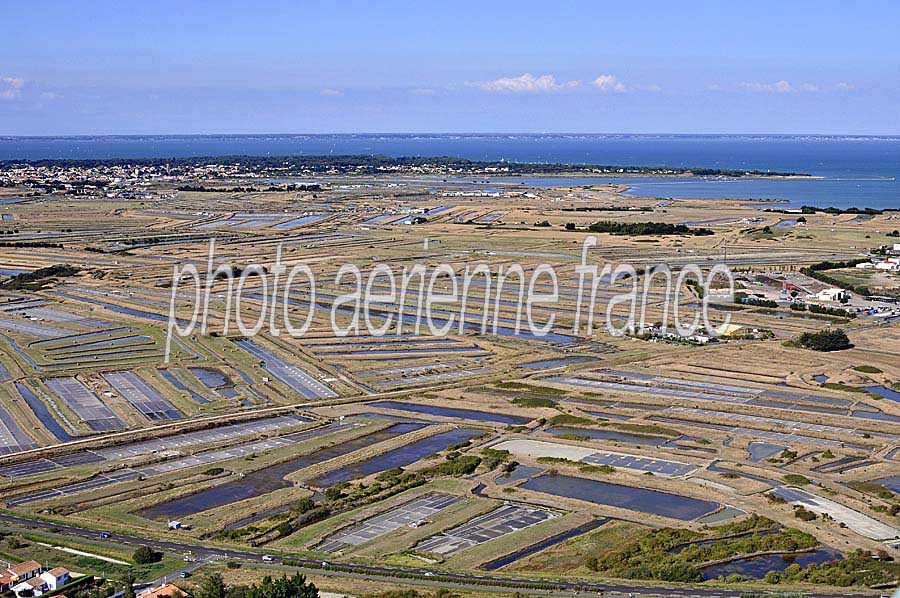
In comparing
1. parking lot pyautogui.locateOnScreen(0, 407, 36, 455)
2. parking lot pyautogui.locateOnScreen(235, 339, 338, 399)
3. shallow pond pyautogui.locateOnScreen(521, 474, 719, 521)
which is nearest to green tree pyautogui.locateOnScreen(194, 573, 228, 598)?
shallow pond pyautogui.locateOnScreen(521, 474, 719, 521)

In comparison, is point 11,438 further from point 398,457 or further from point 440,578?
point 440,578

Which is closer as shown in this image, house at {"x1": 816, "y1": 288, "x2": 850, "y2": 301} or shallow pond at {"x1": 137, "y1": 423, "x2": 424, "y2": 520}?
shallow pond at {"x1": 137, "y1": 423, "x2": 424, "y2": 520}

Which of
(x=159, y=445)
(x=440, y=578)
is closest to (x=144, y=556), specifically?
(x=440, y=578)

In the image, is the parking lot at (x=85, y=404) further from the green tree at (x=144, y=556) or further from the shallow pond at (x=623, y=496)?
the shallow pond at (x=623, y=496)

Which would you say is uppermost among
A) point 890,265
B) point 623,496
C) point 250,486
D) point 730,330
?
point 890,265

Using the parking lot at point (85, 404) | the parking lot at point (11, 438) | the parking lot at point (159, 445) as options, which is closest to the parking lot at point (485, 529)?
the parking lot at point (159, 445)

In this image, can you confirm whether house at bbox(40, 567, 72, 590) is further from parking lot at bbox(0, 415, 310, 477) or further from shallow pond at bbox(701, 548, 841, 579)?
shallow pond at bbox(701, 548, 841, 579)
